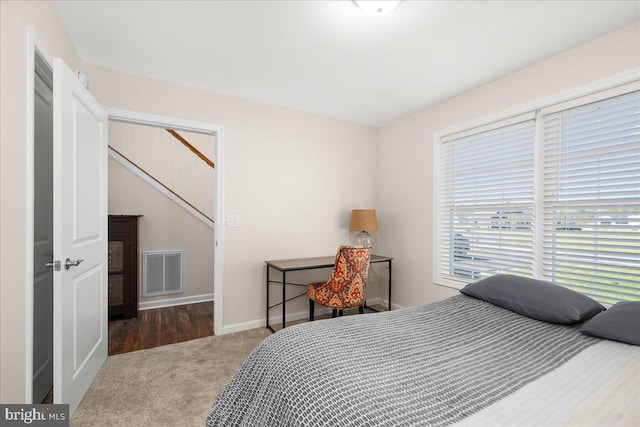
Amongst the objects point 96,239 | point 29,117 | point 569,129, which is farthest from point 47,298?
point 569,129

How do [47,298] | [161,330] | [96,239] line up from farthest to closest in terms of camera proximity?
[161,330], [96,239], [47,298]

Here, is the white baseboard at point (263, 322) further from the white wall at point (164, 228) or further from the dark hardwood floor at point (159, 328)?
the white wall at point (164, 228)

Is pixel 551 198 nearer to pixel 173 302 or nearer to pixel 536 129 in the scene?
pixel 536 129

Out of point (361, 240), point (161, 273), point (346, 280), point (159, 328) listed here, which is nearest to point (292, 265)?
point (346, 280)

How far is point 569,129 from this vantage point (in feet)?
7.56

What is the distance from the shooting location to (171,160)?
14.0ft

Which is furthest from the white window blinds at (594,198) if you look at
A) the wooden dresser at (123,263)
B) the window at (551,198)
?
the wooden dresser at (123,263)

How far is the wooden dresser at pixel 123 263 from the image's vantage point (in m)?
3.36

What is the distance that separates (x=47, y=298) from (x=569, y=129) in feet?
12.9

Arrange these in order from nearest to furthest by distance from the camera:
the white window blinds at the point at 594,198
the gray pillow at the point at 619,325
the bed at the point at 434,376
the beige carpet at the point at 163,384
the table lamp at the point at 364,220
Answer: the bed at the point at 434,376 < the gray pillow at the point at 619,325 < the beige carpet at the point at 163,384 < the white window blinds at the point at 594,198 < the table lamp at the point at 364,220

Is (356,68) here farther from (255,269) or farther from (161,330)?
(161,330)

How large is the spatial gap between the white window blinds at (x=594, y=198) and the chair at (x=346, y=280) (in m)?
1.51

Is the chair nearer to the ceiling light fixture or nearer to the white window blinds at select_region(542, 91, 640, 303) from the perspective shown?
the white window blinds at select_region(542, 91, 640, 303)

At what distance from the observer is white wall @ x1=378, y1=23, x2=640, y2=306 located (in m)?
2.09
